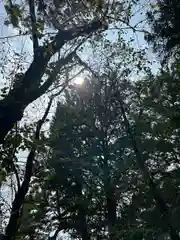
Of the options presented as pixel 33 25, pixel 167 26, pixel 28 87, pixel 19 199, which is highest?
pixel 167 26

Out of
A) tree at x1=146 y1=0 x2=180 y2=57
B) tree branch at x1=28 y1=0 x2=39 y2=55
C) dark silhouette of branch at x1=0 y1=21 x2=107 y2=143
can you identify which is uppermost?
tree at x1=146 y1=0 x2=180 y2=57

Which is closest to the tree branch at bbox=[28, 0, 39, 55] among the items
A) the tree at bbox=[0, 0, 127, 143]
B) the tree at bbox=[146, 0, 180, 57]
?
the tree at bbox=[0, 0, 127, 143]

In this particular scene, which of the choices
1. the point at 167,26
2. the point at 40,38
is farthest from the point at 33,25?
the point at 167,26

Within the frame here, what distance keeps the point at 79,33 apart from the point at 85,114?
12.0 m

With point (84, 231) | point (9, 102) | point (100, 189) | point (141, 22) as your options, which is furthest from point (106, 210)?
point (9, 102)

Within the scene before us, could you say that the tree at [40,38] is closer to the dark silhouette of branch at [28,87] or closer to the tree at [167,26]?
the dark silhouette of branch at [28,87]

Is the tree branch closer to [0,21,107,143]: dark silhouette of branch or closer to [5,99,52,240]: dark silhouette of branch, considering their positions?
Result: [0,21,107,143]: dark silhouette of branch

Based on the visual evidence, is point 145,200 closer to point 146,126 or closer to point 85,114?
point 146,126

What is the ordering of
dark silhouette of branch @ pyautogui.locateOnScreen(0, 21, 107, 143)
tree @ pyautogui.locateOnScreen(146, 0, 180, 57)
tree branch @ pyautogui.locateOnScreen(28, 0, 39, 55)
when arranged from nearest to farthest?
dark silhouette of branch @ pyautogui.locateOnScreen(0, 21, 107, 143) < tree branch @ pyautogui.locateOnScreen(28, 0, 39, 55) < tree @ pyautogui.locateOnScreen(146, 0, 180, 57)

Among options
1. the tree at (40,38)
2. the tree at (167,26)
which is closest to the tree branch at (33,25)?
the tree at (40,38)

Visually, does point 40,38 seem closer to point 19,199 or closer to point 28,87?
point 28,87

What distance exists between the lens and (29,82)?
481 centimetres

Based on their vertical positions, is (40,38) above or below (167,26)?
below

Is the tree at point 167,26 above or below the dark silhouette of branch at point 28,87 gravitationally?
above
